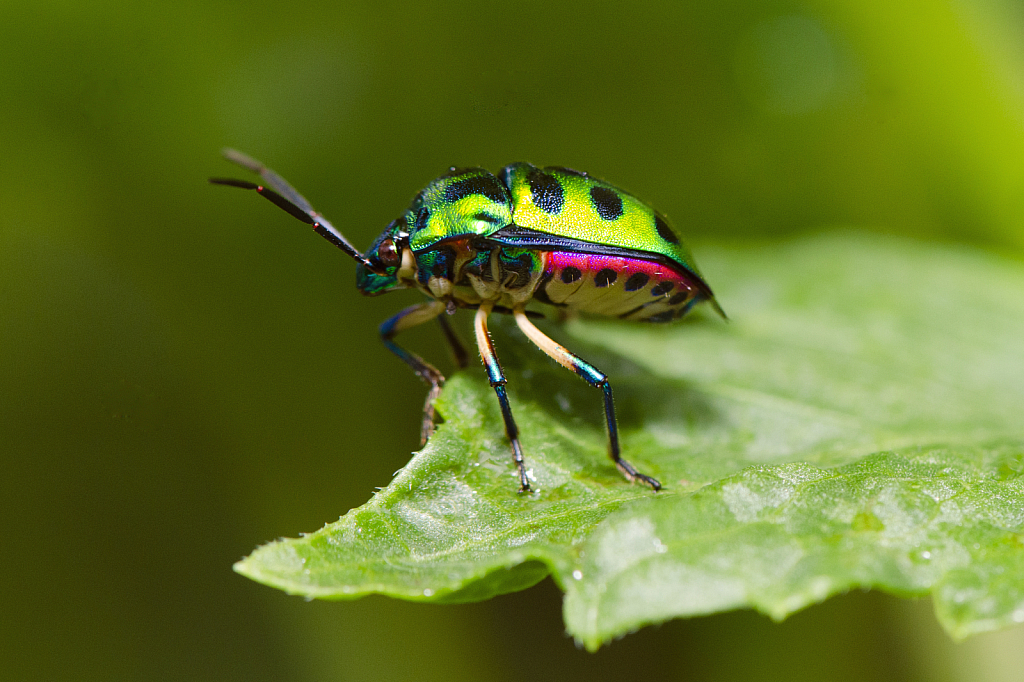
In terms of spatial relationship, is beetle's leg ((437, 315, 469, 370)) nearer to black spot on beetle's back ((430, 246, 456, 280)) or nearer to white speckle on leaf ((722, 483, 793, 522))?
black spot on beetle's back ((430, 246, 456, 280))

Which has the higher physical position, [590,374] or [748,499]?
[590,374]

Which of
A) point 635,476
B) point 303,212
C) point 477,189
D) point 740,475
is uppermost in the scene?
point 303,212

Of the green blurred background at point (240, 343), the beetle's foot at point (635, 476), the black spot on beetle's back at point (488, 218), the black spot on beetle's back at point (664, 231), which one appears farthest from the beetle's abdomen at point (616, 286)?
the green blurred background at point (240, 343)

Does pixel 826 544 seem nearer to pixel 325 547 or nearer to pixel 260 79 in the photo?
pixel 325 547

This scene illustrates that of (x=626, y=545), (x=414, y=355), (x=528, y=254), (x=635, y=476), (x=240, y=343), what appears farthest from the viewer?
(x=240, y=343)

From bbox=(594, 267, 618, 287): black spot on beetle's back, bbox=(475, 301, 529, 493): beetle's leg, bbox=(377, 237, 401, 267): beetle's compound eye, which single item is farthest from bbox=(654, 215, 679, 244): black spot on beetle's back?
bbox=(377, 237, 401, 267): beetle's compound eye

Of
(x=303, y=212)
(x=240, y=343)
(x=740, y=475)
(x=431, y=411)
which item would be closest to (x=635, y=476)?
(x=740, y=475)

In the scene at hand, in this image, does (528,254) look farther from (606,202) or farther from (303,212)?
(303,212)
